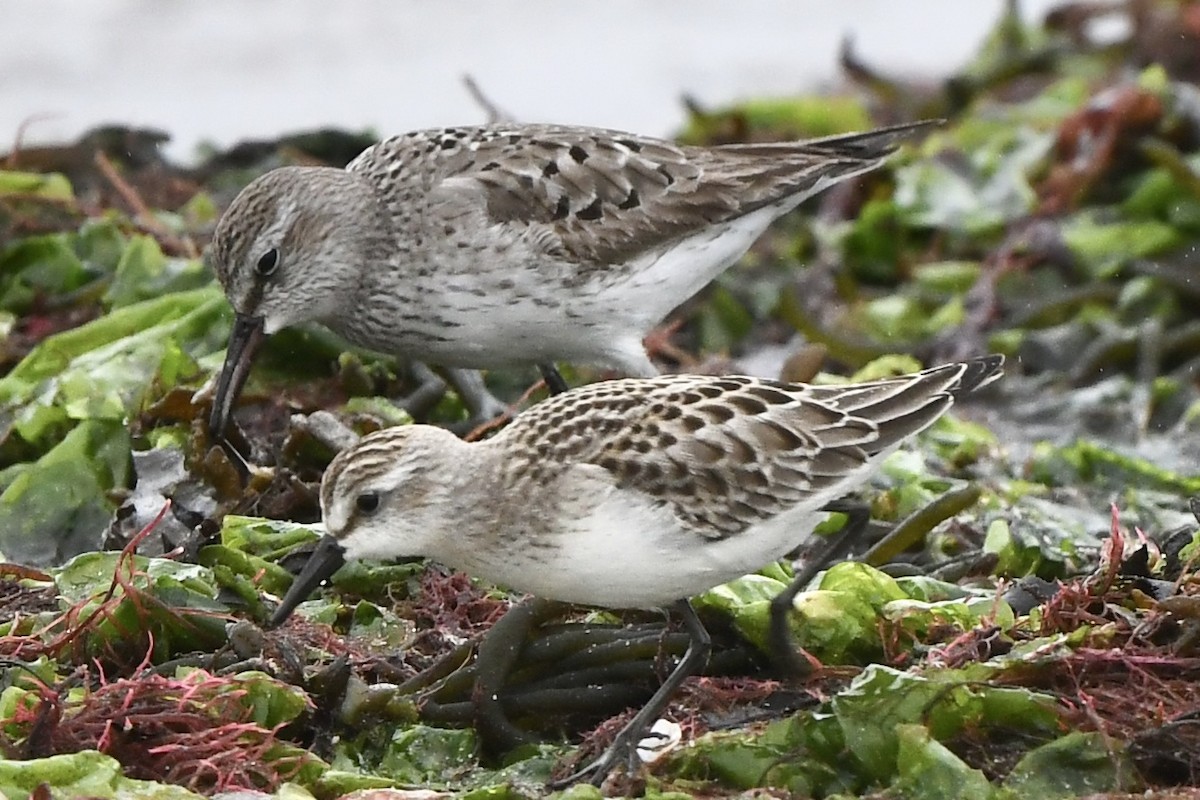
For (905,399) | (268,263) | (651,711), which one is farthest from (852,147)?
(651,711)

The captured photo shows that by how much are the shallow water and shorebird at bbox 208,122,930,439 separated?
7388mm

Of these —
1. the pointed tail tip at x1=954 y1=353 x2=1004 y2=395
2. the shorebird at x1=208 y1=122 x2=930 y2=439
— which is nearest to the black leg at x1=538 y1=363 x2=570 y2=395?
the shorebird at x1=208 y1=122 x2=930 y2=439

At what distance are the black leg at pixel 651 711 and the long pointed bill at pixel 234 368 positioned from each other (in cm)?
173

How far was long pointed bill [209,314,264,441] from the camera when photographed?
5742 millimetres

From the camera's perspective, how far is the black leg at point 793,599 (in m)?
4.58

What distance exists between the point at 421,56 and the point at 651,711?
12.5 m

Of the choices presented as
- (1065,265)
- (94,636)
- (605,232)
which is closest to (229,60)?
(1065,265)

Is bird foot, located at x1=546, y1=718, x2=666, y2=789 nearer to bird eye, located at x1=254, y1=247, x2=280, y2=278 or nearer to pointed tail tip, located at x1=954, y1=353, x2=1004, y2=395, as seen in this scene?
pointed tail tip, located at x1=954, y1=353, x2=1004, y2=395

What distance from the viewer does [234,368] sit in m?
5.99

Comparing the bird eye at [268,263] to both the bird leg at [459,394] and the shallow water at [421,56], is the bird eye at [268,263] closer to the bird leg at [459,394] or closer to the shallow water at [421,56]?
the bird leg at [459,394]

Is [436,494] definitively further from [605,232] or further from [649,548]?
[605,232]

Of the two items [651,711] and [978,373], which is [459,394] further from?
[651,711]

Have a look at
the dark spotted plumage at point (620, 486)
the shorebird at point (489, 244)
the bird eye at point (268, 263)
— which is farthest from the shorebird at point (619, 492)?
the bird eye at point (268, 263)

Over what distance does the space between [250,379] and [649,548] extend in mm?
2340
